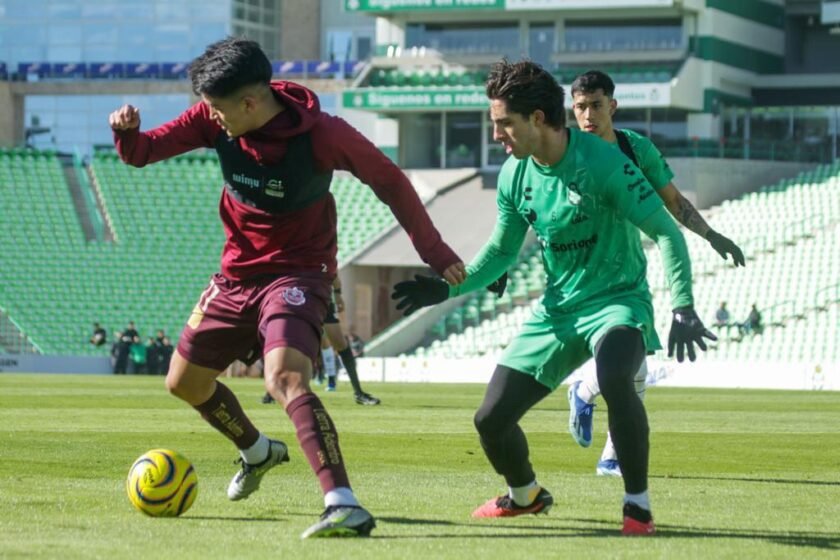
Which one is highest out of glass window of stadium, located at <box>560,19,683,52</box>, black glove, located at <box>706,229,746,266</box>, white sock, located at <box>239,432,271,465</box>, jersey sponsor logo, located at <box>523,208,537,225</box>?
glass window of stadium, located at <box>560,19,683,52</box>

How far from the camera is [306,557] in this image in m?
7.28

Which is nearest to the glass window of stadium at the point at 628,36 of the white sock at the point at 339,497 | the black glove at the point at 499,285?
the black glove at the point at 499,285

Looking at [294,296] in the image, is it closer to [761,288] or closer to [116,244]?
[761,288]

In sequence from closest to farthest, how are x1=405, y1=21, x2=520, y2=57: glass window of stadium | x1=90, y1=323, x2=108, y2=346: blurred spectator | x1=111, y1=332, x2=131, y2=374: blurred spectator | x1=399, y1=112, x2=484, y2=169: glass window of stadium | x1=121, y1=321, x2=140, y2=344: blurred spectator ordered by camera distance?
x1=121, y1=321, x2=140, y2=344: blurred spectator, x1=111, y1=332, x2=131, y2=374: blurred spectator, x1=90, y1=323, x2=108, y2=346: blurred spectator, x1=405, y1=21, x2=520, y2=57: glass window of stadium, x1=399, y1=112, x2=484, y2=169: glass window of stadium

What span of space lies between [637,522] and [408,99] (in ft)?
159

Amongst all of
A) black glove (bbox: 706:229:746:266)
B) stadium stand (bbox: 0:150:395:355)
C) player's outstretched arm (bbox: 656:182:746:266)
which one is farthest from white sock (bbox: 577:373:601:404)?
stadium stand (bbox: 0:150:395:355)

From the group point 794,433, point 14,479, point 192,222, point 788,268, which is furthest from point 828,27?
point 14,479

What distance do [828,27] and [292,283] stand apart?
5385cm

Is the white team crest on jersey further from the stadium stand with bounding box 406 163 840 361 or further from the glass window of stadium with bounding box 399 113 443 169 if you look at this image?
the glass window of stadium with bounding box 399 113 443 169

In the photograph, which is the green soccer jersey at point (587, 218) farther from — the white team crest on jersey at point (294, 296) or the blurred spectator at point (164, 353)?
the blurred spectator at point (164, 353)

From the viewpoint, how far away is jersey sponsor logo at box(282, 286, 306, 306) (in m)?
8.55

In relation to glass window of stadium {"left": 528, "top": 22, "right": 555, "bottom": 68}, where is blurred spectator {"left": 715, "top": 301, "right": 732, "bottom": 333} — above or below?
below

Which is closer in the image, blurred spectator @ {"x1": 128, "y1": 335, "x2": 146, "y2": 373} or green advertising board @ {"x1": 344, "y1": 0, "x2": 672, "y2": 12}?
blurred spectator @ {"x1": 128, "y1": 335, "x2": 146, "y2": 373}

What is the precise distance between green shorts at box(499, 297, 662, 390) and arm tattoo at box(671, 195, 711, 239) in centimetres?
226
